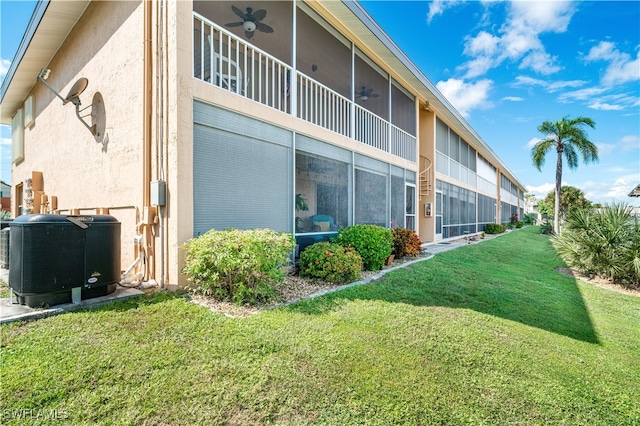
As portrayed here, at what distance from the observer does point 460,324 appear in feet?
13.1

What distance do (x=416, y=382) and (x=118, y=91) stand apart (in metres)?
6.81

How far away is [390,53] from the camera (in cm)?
903

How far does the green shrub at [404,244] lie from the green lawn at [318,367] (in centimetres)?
404

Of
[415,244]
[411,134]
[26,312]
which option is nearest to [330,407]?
[26,312]

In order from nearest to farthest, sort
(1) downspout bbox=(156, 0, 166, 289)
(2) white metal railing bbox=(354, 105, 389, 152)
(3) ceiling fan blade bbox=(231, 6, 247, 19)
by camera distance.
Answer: (1) downspout bbox=(156, 0, 166, 289) < (3) ceiling fan blade bbox=(231, 6, 247, 19) < (2) white metal railing bbox=(354, 105, 389, 152)

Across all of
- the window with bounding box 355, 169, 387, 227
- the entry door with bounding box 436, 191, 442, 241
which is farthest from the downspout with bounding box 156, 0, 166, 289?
the entry door with bounding box 436, 191, 442, 241

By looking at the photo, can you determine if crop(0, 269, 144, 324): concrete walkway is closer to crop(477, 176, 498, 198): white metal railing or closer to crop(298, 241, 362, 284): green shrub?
crop(298, 241, 362, 284): green shrub

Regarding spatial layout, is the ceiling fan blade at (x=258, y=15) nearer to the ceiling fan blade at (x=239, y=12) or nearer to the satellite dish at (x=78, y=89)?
the ceiling fan blade at (x=239, y=12)

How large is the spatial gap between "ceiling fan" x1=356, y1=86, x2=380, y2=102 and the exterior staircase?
4.67 metres

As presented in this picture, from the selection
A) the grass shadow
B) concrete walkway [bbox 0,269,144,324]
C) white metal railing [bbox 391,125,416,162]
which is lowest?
the grass shadow

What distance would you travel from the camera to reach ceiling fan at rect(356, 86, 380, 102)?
31.8 feet

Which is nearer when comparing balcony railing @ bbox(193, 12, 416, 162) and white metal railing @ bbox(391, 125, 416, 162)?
balcony railing @ bbox(193, 12, 416, 162)

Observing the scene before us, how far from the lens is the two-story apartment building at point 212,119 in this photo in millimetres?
4645

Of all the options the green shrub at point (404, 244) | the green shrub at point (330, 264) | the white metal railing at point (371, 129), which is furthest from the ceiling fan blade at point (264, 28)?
the green shrub at point (404, 244)
